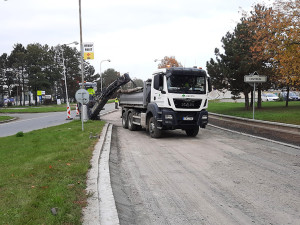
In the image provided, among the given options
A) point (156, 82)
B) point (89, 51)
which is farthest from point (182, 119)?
point (89, 51)

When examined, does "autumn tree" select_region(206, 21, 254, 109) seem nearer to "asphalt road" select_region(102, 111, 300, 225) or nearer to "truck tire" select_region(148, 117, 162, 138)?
"truck tire" select_region(148, 117, 162, 138)

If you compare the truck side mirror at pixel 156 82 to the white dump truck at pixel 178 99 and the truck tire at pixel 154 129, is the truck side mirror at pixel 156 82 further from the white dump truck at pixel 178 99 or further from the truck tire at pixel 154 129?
the truck tire at pixel 154 129

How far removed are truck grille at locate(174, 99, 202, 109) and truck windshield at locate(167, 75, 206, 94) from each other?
1.20 feet

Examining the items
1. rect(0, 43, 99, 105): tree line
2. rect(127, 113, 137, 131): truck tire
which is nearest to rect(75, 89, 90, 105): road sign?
rect(127, 113, 137, 131): truck tire

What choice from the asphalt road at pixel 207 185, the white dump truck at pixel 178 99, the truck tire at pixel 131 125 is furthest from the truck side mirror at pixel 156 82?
the truck tire at pixel 131 125

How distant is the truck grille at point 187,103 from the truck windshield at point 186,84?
1.20ft

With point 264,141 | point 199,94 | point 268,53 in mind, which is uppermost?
point 268,53

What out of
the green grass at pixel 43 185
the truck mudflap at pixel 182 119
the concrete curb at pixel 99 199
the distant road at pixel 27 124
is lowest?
the distant road at pixel 27 124

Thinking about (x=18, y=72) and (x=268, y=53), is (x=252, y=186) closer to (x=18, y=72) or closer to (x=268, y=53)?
(x=268, y=53)

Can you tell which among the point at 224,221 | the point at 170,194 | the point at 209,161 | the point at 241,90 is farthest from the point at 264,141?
the point at 241,90

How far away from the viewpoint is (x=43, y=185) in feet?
17.9

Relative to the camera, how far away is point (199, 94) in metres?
12.7

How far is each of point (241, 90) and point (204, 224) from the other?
23.9 meters

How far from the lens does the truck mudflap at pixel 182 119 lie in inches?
482
